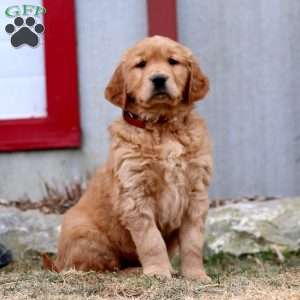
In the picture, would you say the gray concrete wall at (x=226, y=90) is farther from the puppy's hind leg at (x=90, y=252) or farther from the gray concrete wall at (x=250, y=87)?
the puppy's hind leg at (x=90, y=252)

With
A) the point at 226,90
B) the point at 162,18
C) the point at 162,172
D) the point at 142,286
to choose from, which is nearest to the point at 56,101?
the point at 162,18

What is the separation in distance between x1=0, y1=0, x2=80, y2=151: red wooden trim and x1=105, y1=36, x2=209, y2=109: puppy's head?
2404mm

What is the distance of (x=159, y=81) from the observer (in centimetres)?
609

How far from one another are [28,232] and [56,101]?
54.9 inches

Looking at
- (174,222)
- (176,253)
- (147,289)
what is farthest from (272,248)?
(147,289)

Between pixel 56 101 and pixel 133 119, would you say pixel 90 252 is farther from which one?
pixel 56 101

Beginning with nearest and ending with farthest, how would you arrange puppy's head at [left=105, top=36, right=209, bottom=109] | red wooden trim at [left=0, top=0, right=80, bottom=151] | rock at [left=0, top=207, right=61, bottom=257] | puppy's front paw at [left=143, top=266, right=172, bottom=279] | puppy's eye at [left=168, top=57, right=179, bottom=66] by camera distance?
puppy's front paw at [left=143, top=266, right=172, bottom=279] → puppy's head at [left=105, top=36, right=209, bottom=109] → puppy's eye at [left=168, top=57, right=179, bottom=66] → rock at [left=0, top=207, right=61, bottom=257] → red wooden trim at [left=0, top=0, right=80, bottom=151]

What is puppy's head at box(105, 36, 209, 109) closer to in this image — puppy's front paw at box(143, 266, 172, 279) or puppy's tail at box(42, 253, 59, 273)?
puppy's front paw at box(143, 266, 172, 279)

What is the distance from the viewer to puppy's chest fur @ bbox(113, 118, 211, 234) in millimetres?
6121

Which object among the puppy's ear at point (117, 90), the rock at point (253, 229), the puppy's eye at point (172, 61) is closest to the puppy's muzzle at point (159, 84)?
the puppy's eye at point (172, 61)

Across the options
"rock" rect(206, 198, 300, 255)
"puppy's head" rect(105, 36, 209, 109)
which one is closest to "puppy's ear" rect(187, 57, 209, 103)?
"puppy's head" rect(105, 36, 209, 109)

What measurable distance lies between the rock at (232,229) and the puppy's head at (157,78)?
1681 mm

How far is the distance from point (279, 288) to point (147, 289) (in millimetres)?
755

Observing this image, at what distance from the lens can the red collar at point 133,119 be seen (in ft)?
20.8
